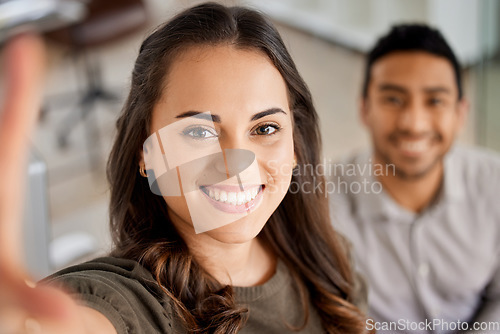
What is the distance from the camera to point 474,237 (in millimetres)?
816

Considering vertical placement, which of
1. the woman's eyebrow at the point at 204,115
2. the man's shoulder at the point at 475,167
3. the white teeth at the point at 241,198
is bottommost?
the man's shoulder at the point at 475,167

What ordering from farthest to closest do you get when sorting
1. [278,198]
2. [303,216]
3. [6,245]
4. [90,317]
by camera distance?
[303,216] → [278,198] → [90,317] → [6,245]

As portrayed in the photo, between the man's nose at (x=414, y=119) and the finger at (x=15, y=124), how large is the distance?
59cm

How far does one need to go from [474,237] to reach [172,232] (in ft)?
1.73

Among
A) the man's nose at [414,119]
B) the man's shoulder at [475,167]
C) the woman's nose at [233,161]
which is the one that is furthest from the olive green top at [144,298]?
the man's shoulder at [475,167]

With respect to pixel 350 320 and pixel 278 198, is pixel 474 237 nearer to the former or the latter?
pixel 350 320

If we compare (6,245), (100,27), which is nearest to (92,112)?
(100,27)

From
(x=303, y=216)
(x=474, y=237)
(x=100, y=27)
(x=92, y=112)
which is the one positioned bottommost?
(x=474, y=237)

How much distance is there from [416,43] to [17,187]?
627 mm

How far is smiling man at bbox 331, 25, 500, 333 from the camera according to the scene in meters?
0.72

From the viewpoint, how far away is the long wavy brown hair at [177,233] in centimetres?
41

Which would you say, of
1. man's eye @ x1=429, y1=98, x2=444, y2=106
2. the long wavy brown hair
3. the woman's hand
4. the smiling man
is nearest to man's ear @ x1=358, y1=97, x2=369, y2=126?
the smiling man

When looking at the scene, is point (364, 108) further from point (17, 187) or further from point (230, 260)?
point (17, 187)

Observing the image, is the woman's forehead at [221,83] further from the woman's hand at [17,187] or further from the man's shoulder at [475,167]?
the man's shoulder at [475,167]
